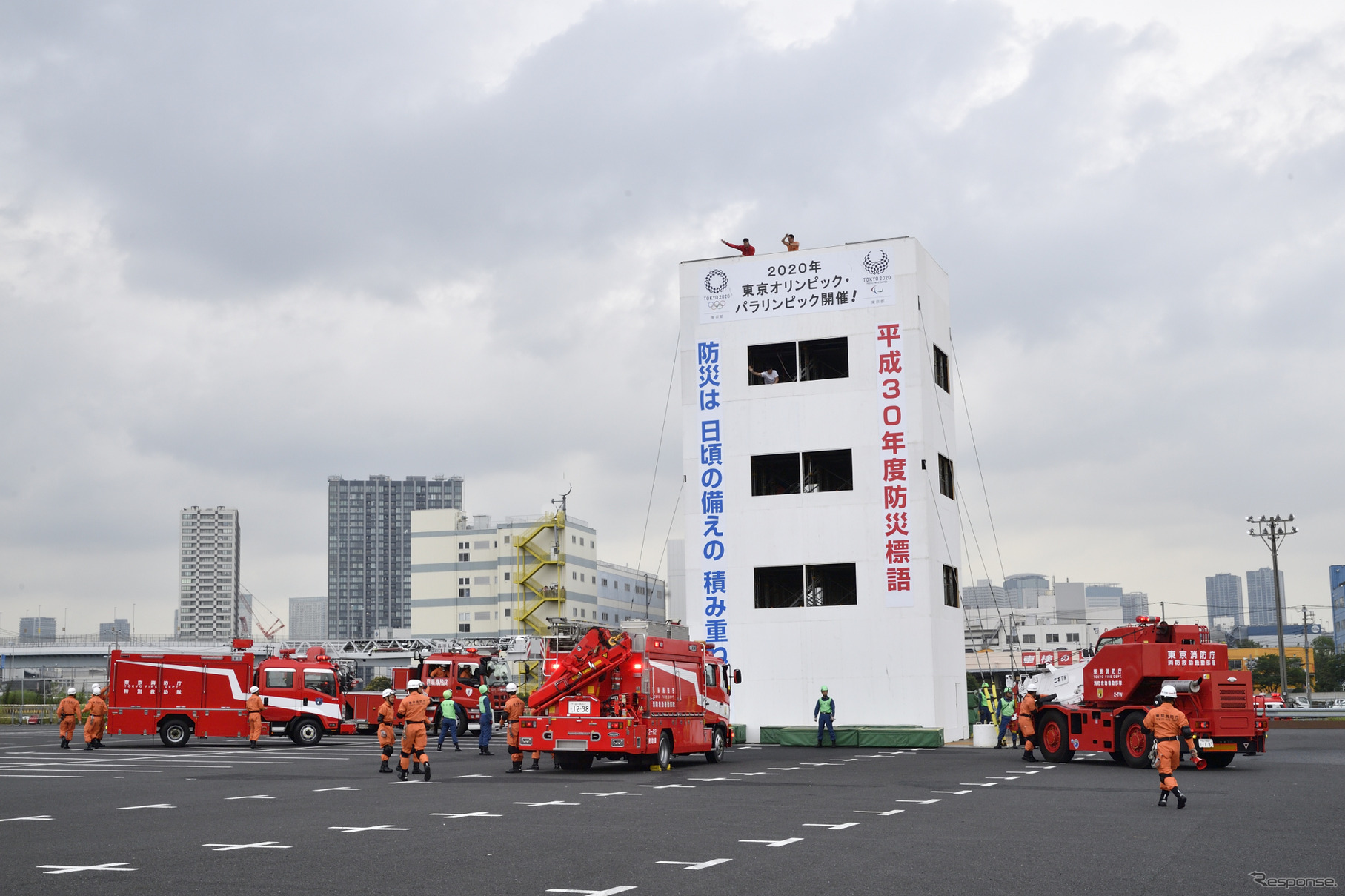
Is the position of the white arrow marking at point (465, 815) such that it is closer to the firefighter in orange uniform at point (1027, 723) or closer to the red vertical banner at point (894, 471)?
the firefighter in orange uniform at point (1027, 723)

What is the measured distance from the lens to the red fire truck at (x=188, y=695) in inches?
→ 1428

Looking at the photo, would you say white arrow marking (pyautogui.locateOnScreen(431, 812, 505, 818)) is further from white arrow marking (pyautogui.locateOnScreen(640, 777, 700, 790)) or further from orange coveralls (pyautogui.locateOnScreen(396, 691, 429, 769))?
orange coveralls (pyautogui.locateOnScreen(396, 691, 429, 769))

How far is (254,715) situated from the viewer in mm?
35156

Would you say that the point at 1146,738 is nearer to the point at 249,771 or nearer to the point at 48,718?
the point at 249,771

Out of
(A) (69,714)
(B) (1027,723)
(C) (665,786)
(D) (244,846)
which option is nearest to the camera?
(D) (244,846)

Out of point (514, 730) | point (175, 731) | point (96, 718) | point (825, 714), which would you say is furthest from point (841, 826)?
point (175, 731)

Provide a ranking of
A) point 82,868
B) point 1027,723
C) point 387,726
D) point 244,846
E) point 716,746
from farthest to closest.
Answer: point 716,746
point 1027,723
point 387,726
point 244,846
point 82,868

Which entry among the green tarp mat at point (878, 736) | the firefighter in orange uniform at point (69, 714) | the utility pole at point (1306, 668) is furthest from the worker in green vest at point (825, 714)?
the utility pole at point (1306, 668)

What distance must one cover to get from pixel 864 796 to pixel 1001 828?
4.82 metres

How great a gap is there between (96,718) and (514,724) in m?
16.2

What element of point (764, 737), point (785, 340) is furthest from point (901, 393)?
point (764, 737)

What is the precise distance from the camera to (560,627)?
33875 millimetres

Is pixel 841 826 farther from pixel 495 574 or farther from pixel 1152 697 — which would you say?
pixel 495 574

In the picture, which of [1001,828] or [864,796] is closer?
[1001,828]
